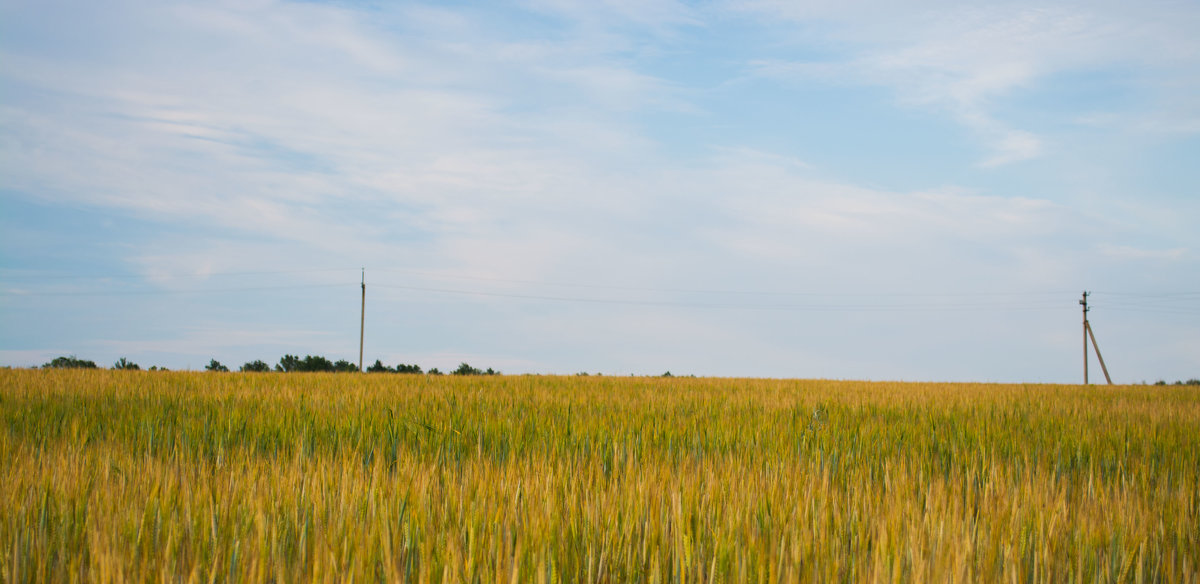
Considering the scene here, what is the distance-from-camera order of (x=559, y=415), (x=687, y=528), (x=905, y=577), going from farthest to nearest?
(x=559, y=415) < (x=687, y=528) < (x=905, y=577)

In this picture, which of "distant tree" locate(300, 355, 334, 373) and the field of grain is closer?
the field of grain

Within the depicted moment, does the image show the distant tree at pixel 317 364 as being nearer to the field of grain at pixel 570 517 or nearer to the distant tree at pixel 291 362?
the distant tree at pixel 291 362

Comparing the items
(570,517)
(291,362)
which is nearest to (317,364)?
(291,362)

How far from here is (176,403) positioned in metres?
7.80

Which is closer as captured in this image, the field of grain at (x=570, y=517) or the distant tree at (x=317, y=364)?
the field of grain at (x=570, y=517)

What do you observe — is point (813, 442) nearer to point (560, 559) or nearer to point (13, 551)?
point (560, 559)

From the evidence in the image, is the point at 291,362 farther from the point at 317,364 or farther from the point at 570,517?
the point at 570,517

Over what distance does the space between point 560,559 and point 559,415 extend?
4.54 metres

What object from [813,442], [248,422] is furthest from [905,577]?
[248,422]

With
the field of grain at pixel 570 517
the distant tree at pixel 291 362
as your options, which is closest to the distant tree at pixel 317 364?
the distant tree at pixel 291 362

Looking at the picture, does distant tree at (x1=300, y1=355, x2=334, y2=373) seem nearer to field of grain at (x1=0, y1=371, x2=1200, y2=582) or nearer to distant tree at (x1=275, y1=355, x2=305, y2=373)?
distant tree at (x1=275, y1=355, x2=305, y2=373)

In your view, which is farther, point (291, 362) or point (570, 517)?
point (291, 362)

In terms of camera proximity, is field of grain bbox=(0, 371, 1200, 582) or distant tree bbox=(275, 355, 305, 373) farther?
distant tree bbox=(275, 355, 305, 373)

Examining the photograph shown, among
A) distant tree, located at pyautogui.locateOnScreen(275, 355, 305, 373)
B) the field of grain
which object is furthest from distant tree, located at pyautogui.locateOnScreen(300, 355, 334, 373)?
the field of grain
